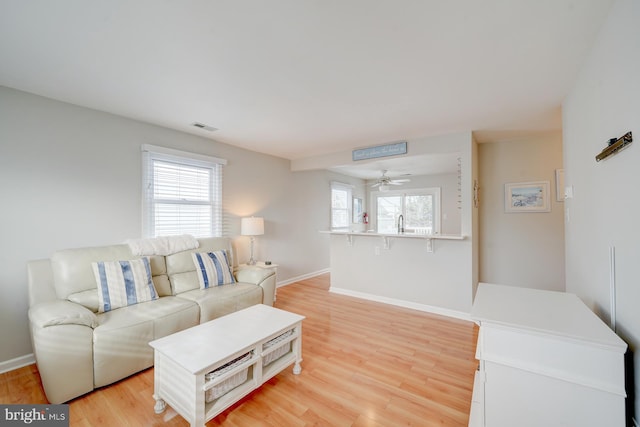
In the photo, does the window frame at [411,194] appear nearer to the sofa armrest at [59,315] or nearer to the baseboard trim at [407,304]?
the baseboard trim at [407,304]

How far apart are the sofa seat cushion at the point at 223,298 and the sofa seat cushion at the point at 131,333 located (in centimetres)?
16

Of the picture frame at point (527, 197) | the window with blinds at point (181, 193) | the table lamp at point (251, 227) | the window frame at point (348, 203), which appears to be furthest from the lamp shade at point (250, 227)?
the picture frame at point (527, 197)

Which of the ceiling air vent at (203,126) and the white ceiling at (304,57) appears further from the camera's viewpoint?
the ceiling air vent at (203,126)

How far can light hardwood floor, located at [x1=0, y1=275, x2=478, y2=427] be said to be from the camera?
1715mm

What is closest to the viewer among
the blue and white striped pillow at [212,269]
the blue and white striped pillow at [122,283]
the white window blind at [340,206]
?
the blue and white striped pillow at [122,283]

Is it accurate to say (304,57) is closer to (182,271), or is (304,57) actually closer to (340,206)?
(182,271)

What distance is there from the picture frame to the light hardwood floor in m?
2.01

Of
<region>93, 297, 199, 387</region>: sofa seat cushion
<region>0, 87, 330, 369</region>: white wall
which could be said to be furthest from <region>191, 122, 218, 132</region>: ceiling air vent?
<region>93, 297, 199, 387</region>: sofa seat cushion

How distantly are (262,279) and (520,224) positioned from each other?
382 cm

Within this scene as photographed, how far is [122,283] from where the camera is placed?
8.25 feet

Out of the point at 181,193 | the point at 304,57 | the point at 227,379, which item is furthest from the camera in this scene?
the point at 181,193

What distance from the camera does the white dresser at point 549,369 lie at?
43.4 inches

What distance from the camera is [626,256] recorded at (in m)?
1.29

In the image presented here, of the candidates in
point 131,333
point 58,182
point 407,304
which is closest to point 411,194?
point 407,304
